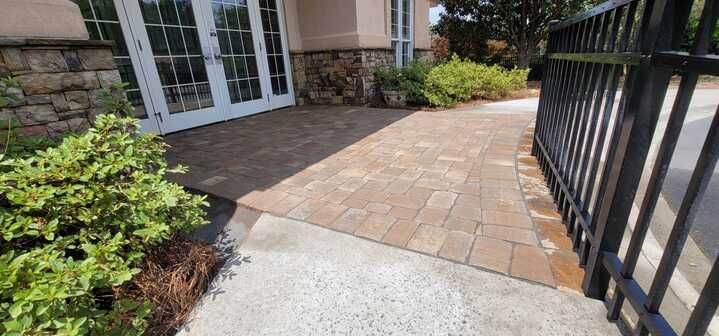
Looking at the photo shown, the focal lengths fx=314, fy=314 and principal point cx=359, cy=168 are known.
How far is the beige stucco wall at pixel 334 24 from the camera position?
5793 millimetres

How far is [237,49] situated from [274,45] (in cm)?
91

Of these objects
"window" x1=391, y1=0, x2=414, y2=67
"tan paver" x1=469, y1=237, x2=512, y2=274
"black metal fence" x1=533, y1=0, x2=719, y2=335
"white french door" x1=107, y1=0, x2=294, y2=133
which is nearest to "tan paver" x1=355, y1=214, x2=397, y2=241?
"tan paver" x1=469, y1=237, x2=512, y2=274

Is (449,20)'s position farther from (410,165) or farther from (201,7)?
(410,165)

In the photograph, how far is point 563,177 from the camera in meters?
1.86

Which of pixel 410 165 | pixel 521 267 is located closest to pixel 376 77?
pixel 410 165

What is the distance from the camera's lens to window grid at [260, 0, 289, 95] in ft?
18.1

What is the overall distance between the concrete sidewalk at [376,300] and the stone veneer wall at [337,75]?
495 centimetres

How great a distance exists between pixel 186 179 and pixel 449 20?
11.9m

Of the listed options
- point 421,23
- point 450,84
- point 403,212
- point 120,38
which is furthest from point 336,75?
point 403,212

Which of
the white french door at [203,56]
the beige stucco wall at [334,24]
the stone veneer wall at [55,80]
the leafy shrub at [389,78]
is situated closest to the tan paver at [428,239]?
the stone veneer wall at [55,80]

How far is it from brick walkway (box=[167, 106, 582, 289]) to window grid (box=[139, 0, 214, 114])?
1.52ft

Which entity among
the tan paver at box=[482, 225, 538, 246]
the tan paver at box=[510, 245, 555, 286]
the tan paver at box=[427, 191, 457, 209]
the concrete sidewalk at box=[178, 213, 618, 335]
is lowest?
the concrete sidewalk at box=[178, 213, 618, 335]

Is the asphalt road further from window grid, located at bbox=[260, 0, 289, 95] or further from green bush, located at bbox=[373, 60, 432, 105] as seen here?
window grid, located at bbox=[260, 0, 289, 95]

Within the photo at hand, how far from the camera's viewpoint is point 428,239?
1708mm
